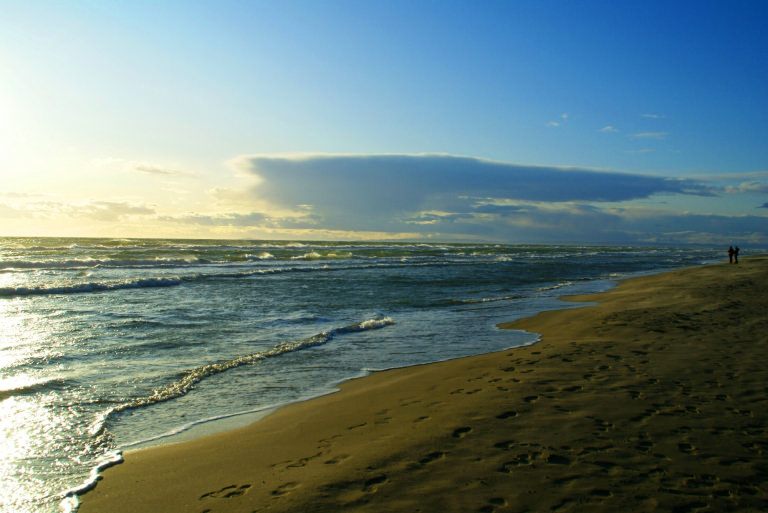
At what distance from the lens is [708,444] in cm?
402

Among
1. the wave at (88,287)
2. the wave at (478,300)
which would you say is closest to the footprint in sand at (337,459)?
the wave at (478,300)

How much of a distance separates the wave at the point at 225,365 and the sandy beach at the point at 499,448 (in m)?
1.77

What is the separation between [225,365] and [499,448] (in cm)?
554

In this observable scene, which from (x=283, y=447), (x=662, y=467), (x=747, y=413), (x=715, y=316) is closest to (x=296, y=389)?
(x=283, y=447)

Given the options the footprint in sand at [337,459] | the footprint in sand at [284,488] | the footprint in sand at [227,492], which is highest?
the footprint in sand at [284,488]

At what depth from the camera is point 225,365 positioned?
317 inches

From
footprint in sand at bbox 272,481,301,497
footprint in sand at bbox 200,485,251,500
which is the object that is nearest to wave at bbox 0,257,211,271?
footprint in sand at bbox 200,485,251,500

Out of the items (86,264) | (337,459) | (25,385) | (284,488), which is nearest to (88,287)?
(86,264)

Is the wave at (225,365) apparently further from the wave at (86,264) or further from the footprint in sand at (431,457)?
the wave at (86,264)

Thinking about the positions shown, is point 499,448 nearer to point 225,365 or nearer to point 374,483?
point 374,483

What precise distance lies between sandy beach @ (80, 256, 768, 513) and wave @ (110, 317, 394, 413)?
5.80 feet

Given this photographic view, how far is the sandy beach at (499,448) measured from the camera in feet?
10.9

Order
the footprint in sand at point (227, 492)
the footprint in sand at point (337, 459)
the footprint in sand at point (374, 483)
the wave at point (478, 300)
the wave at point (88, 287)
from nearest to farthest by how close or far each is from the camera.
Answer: the footprint in sand at point (374, 483)
the footprint in sand at point (227, 492)
the footprint in sand at point (337, 459)
the wave at point (478, 300)
the wave at point (88, 287)

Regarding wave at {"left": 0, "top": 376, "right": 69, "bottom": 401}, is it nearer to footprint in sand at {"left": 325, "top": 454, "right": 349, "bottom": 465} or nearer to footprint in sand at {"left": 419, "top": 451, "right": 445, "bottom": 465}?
footprint in sand at {"left": 325, "top": 454, "right": 349, "bottom": 465}
